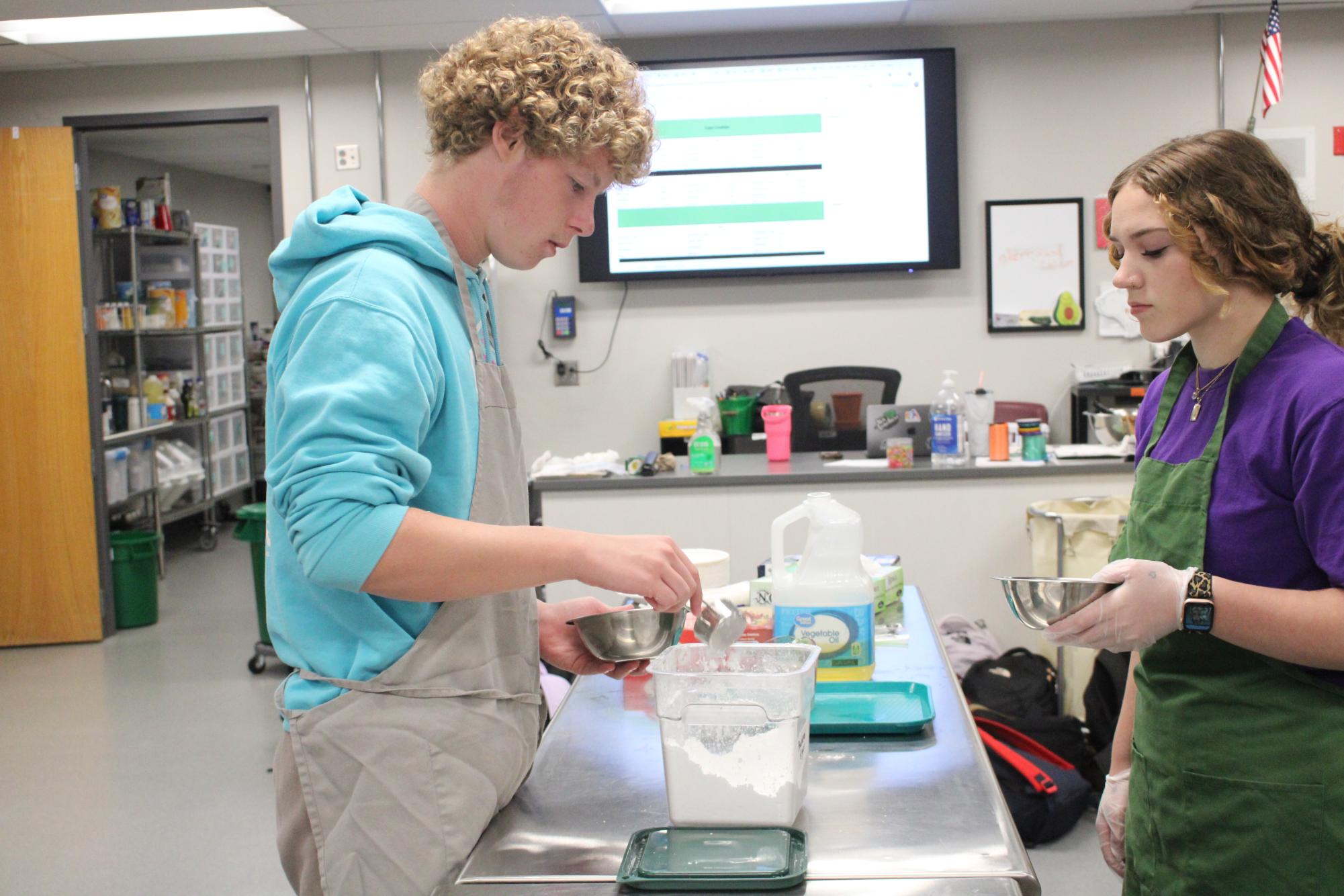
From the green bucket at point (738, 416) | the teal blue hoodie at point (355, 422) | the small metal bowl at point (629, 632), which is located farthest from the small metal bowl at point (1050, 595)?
the green bucket at point (738, 416)

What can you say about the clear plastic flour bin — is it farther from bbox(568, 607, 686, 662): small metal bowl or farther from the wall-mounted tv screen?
the wall-mounted tv screen

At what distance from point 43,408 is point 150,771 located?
2266mm

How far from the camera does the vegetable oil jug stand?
5.98 feet

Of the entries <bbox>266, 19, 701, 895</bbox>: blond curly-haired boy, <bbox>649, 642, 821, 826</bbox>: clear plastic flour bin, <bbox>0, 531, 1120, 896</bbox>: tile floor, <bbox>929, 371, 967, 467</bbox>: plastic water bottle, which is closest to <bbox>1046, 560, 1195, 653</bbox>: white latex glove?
<bbox>649, 642, 821, 826</bbox>: clear plastic flour bin

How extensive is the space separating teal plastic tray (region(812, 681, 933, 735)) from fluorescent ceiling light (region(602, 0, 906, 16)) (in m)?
3.69

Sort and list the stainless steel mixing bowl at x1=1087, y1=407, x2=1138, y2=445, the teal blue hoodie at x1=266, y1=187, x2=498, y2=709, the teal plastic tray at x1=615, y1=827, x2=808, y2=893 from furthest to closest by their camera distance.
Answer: the stainless steel mixing bowl at x1=1087, y1=407, x2=1138, y2=445
the teal plastic tray at x1=615, y1=827, x2=808, y2=893
the teal blue hoodie at x1=266, y1=187, x2=498, y2=709

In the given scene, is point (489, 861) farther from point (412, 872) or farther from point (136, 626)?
point (136, 626)

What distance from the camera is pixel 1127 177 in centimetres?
152

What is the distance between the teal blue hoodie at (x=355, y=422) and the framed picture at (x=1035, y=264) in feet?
14.7

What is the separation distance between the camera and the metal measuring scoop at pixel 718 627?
1.42 m

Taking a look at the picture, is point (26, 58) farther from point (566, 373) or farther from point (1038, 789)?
point (1038, 789)

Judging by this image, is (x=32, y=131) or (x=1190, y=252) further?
(x=32, y=131)

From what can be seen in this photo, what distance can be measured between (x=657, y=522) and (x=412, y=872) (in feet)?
9.05

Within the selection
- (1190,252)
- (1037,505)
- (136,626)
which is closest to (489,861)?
(1190,252)
